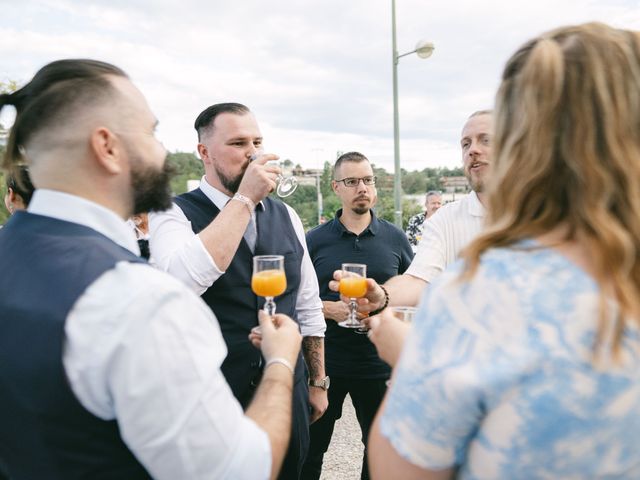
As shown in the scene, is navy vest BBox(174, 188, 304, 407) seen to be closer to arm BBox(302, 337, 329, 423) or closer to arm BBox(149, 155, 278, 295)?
arm BBox(149, 155, 278, 295)

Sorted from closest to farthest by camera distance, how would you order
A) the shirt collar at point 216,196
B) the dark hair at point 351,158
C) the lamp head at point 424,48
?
the shirt collar at point 216,196, the dark hair at point 351,158, the lamp head at point 424,48

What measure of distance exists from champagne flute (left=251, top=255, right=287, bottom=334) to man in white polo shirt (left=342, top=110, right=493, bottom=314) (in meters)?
0.74

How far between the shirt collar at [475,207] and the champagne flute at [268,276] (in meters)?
1.12

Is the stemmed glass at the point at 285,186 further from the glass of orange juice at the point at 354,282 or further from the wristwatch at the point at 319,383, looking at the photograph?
the wristwatch at the point at 319,383

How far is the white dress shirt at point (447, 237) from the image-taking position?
7.84ft

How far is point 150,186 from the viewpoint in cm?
131

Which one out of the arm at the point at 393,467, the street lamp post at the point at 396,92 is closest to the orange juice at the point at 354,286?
the arm at the point at 393,467

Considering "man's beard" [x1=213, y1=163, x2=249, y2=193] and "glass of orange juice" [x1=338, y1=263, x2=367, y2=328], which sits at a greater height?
"man's beard" [x1=213, y1=163, x2=249, y2=193]

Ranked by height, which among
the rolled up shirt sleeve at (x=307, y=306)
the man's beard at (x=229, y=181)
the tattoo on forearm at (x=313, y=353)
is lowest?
the tattoo on forearm at (x=313, y=353)

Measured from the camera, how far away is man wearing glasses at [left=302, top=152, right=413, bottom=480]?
3188mm

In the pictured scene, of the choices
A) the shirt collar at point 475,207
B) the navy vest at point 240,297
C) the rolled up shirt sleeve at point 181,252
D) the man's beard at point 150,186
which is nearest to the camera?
the man's beard at point 150,186

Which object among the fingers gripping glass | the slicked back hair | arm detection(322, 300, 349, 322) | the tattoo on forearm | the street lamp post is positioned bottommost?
the tattoo on forearm

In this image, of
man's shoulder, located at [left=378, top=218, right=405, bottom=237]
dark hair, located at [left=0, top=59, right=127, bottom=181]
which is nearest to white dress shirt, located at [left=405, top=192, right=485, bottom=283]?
man's shoulder, located at [left=378, top=218, right=405, bottom=237]

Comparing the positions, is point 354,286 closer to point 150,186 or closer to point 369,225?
point 369,225
